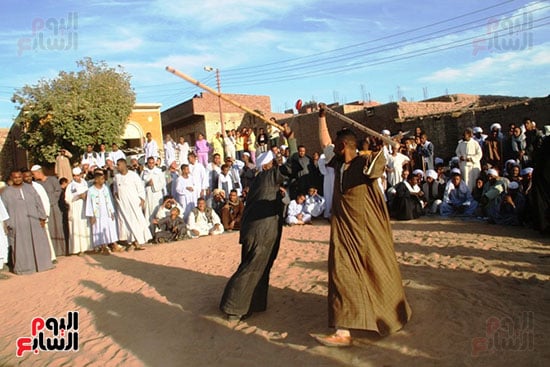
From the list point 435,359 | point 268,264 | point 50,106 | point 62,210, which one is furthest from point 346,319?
point 50,106

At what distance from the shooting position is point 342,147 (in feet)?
13.4

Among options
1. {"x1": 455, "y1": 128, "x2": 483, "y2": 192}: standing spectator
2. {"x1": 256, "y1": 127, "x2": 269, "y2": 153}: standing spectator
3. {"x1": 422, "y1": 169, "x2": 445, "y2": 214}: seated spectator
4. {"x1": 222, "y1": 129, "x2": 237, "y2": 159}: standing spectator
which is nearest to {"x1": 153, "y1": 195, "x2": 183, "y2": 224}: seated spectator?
{"x1": 256, "y1": 127, "x2": 269, "y2": 153}: standing spectator

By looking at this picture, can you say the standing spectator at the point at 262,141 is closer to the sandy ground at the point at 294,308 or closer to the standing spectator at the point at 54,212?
the standing spectator at the point at 54,212

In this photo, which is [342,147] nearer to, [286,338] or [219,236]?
[286,338]

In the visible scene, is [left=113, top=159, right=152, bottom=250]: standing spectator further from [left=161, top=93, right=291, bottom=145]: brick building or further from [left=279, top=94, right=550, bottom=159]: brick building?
[left=161, top=93, right=291, bottom=145]: brick building

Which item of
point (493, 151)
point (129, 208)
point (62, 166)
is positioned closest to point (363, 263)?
point (129, 208)

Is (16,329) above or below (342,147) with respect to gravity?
below

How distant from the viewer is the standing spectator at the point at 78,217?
960cm

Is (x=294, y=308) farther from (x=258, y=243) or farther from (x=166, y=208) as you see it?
(x=166, y=208)

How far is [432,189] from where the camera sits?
36.1 ft

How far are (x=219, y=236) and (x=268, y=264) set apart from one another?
5.36m

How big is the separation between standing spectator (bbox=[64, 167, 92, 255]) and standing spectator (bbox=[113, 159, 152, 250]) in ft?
2.58

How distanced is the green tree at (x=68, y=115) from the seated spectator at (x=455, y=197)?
15975 millimetres

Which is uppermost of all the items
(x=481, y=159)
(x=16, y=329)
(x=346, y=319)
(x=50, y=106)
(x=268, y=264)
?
(x=50, y=106)
